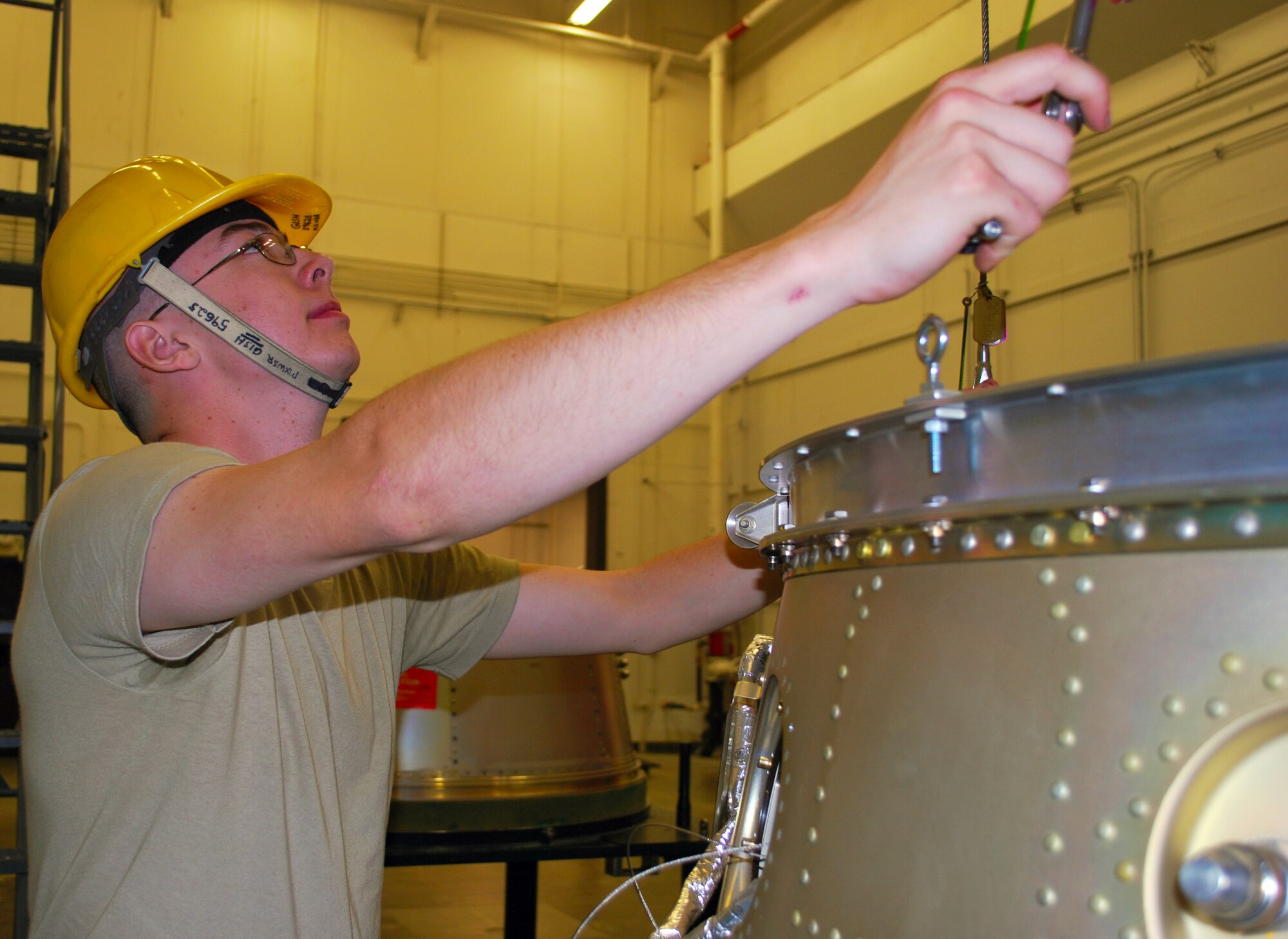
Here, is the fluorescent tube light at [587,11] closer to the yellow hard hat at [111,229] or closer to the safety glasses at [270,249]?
the yellow hard hat at [111,229]

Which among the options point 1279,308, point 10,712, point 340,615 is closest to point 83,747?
point 340,615

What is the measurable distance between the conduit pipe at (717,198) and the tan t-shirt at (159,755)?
824 cm

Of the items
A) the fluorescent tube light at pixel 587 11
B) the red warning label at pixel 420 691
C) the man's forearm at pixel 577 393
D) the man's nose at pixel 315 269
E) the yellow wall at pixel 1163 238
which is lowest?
the red warning label at pixel 420 691

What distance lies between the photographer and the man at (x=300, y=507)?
0.85m

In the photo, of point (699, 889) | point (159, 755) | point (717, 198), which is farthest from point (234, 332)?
point (717, 198)

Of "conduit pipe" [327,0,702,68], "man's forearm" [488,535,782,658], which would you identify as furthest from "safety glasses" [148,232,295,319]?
"conduit pipe" [327,0,702,68]

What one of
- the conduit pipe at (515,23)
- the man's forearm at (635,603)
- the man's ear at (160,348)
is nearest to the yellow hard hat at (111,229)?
the man's ear at (160,348)

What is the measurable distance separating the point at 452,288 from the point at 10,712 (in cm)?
460

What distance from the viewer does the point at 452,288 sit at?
9352 mm

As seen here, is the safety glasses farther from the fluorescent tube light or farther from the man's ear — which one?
the fluorescent tube light

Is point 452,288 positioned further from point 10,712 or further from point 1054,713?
point 1054,713

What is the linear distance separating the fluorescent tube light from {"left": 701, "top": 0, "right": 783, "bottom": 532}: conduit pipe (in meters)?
1.40

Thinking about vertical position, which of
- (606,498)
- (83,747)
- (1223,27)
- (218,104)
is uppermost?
(218,104)

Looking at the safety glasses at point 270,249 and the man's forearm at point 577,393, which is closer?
the man's forearm at point 577,393
